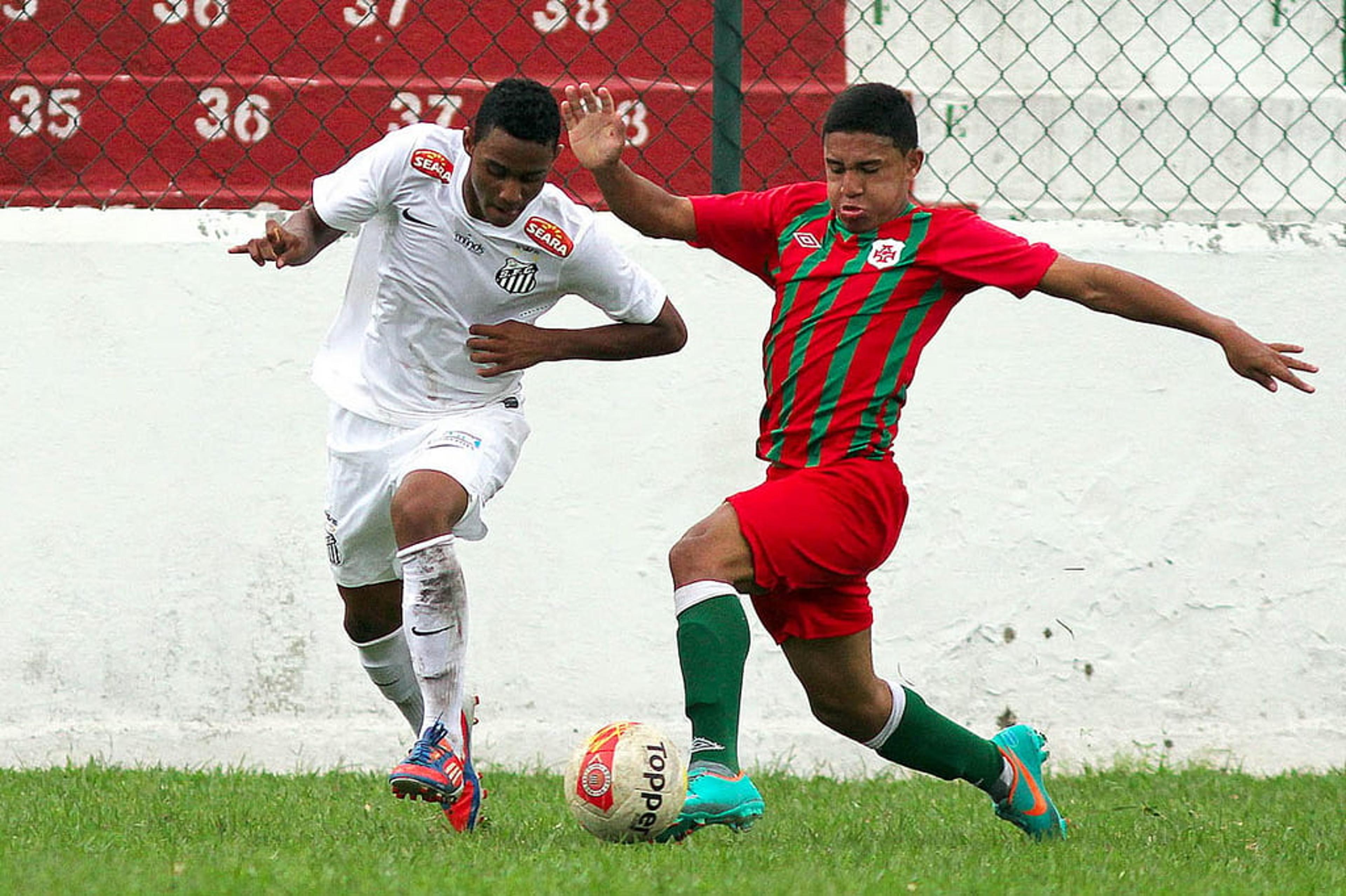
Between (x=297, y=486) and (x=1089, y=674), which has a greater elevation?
(x=297, y=486)

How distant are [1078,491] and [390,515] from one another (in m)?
2.77

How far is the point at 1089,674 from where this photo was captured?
636 cm

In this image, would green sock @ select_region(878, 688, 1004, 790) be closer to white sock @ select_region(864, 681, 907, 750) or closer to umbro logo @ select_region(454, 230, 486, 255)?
white sock @ select_region(864, 681, 907, 750)

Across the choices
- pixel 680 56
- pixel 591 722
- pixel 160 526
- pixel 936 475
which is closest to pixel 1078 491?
pixel 936 475

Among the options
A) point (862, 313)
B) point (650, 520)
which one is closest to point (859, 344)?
point (862, 313)

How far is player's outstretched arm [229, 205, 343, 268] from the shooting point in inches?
175

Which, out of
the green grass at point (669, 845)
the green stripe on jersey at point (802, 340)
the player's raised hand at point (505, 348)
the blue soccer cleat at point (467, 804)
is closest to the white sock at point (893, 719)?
the green grass at point (669, 845)

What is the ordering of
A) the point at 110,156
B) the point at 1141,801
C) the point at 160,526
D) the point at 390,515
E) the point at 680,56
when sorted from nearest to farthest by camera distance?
the point at 390,515
the point at 1141,801
the point at 160,526
the point at 110,156
the point at 680,56

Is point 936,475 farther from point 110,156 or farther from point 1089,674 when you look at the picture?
point 110,156

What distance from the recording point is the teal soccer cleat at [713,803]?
3926 mm

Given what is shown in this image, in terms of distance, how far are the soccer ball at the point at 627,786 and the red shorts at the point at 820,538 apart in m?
0.50

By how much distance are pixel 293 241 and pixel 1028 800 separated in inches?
96.1

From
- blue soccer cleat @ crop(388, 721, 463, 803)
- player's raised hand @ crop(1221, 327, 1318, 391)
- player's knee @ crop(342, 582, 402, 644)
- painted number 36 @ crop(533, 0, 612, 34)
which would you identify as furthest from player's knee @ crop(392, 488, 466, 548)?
painted number 36 @ crop(533, 0, 612, 34)

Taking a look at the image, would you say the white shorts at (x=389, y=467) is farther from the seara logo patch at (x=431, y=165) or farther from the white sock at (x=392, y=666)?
the seara logo patch at (x=431, y=165)
